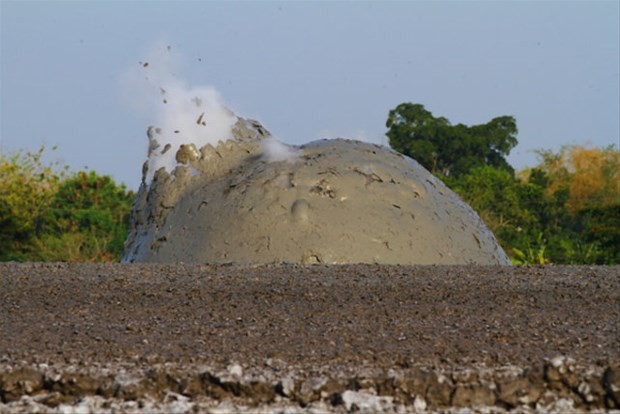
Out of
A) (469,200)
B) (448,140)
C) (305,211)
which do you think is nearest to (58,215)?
(469,200)

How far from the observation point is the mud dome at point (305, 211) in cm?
877

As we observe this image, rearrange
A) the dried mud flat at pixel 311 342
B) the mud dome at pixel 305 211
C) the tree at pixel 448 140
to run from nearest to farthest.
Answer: the dried mud flat at pixel 311 342
the mud dome at pixel 305 211
the tree at pixel 448 140

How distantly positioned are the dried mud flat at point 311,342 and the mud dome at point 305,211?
1.02m

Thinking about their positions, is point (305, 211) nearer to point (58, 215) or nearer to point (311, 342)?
point (311, 342)

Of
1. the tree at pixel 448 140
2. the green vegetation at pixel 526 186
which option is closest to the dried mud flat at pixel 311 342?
the green vegetation at pixel 526 186

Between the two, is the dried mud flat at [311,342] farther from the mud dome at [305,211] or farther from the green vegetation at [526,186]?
the green vegetation at [526,186]

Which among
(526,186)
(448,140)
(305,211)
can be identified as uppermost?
(448,140)

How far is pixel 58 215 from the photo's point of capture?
2427 cm

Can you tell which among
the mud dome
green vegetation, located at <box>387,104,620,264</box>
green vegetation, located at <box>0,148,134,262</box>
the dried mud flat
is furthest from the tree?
the dried mud flat

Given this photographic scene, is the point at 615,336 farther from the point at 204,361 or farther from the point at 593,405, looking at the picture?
the point at 204,361

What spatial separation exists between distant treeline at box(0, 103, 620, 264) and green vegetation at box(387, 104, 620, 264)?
4 centimetres

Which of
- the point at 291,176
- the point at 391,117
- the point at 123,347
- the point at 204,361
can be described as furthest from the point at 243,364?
the point at 391,117

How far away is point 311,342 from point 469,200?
2455 centimetres

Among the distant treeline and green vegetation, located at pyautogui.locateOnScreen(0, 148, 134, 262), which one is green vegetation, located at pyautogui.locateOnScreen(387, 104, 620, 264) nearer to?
the distant treeline
